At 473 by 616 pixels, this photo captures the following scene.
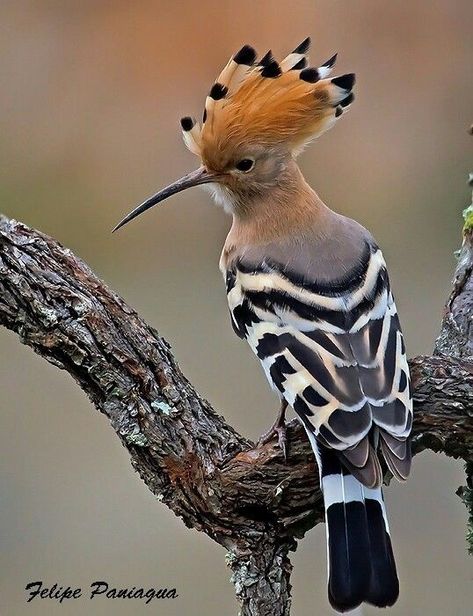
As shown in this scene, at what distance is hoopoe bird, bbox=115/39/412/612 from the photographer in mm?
1861

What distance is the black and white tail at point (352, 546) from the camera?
184cm

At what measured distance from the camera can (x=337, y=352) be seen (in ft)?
6.59

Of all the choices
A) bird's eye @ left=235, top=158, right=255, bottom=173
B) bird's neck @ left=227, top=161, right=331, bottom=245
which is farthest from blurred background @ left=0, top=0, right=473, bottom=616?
bird's eye @ left=235, top=158, right=255, bottom=173

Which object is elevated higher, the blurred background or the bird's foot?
the blurred background

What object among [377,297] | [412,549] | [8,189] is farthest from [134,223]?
[377,297]

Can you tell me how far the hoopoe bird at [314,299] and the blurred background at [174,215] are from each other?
1.24 m

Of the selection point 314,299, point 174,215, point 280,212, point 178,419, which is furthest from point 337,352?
point 174,215

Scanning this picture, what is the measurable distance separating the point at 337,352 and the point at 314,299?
16 cm

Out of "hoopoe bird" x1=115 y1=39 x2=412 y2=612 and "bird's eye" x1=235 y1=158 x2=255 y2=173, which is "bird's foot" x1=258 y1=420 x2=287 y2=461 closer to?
"hoopoe bird" x1=115 y1=39 x2=412 y2=612

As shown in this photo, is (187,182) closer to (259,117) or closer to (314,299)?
(259,117)

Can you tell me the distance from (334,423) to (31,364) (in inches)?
96.7

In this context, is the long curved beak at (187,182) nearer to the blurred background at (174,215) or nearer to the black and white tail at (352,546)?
the black and white tail at (352,546)

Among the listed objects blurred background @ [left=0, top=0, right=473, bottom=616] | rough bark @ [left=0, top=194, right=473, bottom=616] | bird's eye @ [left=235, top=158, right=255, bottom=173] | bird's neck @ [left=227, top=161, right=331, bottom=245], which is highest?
blurred background @ [left=0, top=0, right=473, bottom=616]

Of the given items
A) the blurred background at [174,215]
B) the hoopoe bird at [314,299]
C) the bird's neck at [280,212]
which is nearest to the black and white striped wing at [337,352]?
the hoopoe bird at [314,299]
